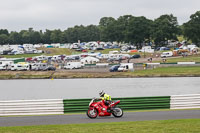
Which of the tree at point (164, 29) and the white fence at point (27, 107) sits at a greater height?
the tree at point (164, 29)

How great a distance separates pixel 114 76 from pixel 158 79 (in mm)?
9583

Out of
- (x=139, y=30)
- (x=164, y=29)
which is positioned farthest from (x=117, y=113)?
(x=139, y=30)

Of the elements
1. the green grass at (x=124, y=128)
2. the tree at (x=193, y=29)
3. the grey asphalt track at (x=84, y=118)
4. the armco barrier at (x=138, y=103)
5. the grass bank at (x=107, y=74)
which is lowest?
the grass bank at (x=107, y=74)

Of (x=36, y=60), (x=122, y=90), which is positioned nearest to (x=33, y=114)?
(x=122, y=90)

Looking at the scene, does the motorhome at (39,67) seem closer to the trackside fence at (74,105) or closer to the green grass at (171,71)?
the green grass at (171,71)

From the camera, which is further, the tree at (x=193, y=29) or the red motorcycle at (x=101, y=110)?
the tree at (x=193, y=29)

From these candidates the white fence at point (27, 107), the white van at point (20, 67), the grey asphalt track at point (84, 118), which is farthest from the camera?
the white van at point (20, 67)

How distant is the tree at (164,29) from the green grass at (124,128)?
122m

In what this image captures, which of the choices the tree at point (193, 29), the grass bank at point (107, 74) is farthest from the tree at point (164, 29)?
the grass bank at point (107, 74)

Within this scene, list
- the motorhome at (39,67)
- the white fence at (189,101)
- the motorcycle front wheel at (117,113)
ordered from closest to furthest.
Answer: the motorcycle front wheel at (117,113) → the white fence at (189,101) → the motorhome at (39,67)

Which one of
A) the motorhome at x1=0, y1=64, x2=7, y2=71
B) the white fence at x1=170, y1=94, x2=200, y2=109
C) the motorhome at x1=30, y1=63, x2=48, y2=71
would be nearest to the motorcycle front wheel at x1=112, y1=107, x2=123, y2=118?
the white fence at x1=170, y1=94, x2=200, y2=109

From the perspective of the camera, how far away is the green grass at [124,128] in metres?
18.6

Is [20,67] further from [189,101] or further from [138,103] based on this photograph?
[189,101]

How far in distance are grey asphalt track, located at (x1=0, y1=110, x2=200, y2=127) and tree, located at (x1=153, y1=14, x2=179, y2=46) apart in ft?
386
